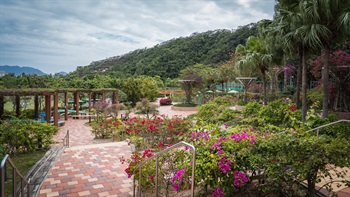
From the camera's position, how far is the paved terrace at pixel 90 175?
447 cm

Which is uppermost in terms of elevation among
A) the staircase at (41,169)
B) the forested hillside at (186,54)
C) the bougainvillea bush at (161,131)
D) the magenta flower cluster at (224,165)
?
the forested hillside at (186,54)

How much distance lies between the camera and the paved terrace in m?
4.47

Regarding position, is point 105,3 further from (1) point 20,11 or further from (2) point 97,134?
(2) point 97,134

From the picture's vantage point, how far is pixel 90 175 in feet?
17.4

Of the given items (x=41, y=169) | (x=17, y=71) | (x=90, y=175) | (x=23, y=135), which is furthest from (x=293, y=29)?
(x=17, y=71)

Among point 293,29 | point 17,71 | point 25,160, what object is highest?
point 17,71

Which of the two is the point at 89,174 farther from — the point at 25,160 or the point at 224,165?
the point at 224,165

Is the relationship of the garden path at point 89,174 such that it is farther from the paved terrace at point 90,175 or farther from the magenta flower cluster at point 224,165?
the magenta flower cluster at point 224,165

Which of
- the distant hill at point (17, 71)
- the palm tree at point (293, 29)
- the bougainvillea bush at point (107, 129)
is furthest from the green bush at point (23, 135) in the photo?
the distant hill at point (17, 71)

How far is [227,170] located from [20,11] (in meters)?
6.27

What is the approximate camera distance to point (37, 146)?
24.6 feet

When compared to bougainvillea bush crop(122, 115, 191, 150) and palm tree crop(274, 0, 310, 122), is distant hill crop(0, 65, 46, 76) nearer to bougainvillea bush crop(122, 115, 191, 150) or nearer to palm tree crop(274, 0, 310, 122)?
bougainvillea bush crop(122, 115, 191, 150)

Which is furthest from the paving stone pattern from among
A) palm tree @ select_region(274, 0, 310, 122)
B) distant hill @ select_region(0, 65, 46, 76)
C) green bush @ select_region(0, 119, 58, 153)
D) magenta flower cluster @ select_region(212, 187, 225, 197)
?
distant hill @ select_region(0, 65, 46, 76)

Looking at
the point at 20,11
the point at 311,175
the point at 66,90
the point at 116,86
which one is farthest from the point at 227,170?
the point at 116,86
